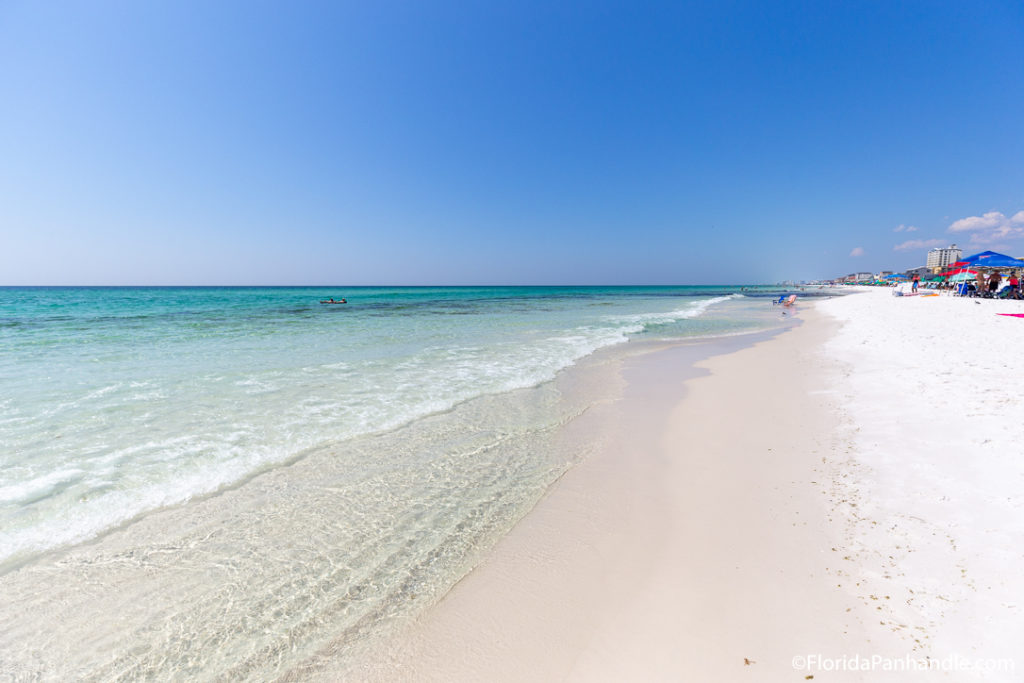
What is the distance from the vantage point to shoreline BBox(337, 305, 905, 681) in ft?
8.21

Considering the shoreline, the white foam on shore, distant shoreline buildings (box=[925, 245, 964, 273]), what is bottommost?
the shoreline

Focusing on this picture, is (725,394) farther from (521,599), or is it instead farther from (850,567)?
(521,599)

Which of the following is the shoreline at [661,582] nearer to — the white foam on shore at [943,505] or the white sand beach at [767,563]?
the white sand beach at [767,563]

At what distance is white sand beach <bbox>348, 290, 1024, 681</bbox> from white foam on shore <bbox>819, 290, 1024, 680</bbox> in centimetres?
2

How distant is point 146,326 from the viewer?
71.1 ft

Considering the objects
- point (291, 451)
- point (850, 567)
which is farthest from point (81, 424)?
point (850, 567)

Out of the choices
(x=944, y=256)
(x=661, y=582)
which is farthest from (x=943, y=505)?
(x=944, y=256)

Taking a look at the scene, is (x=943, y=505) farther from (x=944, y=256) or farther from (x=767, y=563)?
(x=944, y=256)

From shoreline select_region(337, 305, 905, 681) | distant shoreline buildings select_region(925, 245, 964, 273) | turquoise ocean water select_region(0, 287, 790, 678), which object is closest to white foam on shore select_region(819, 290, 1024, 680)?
shoreline select_region(337, 305, 905, 681)

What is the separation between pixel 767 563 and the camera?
3.29m

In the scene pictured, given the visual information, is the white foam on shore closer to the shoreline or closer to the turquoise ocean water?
the shoreline

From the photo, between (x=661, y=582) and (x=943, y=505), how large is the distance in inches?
110

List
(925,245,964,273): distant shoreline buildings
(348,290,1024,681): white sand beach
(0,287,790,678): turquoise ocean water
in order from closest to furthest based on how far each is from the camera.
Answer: (348,290,1024,681): white sand beach
(0,287,790,678): turquoise ocean water
(925,245,964,273): distant shoreline buildings

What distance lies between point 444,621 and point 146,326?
27254mm
